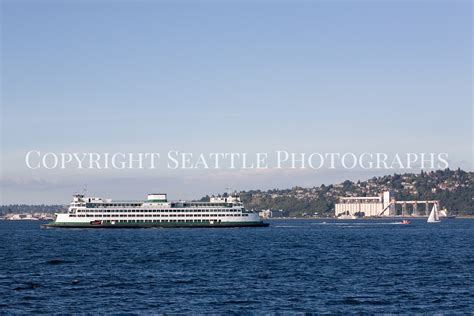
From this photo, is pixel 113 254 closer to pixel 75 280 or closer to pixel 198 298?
pixel 75 280

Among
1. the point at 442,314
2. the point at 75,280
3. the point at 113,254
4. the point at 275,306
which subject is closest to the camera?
the point at 442,314

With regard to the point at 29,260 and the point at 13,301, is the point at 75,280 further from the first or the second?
the point at 29,260

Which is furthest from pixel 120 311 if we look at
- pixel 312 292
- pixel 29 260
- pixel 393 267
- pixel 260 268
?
pixel 29 260

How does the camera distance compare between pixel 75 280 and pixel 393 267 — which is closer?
pixel 75 280

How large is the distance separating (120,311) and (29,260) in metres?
47.5

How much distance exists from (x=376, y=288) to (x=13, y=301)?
27903 mm

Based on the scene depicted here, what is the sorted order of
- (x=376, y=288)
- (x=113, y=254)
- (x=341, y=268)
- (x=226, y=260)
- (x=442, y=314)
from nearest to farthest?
1. (x=442, y=314)
2. (x=376, y=288)
3. (x=341, y=268)
4. (x=226, y=260)
5. (x=113, y=254)

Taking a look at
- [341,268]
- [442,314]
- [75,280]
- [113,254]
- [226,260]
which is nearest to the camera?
[442,314]

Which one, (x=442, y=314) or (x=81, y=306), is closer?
(x=442, y=314)

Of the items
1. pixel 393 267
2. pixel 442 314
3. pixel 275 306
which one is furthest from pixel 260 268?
pixel 442 314

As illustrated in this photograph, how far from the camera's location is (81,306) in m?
59.3

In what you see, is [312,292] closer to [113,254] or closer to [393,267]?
[393,267]

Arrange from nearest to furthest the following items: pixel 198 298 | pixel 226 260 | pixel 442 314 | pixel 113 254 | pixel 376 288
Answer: pixel 442 314
pixel 198 298
pixel 376 288
pixel 226 260
pixel 113 254

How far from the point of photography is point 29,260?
102 meters
